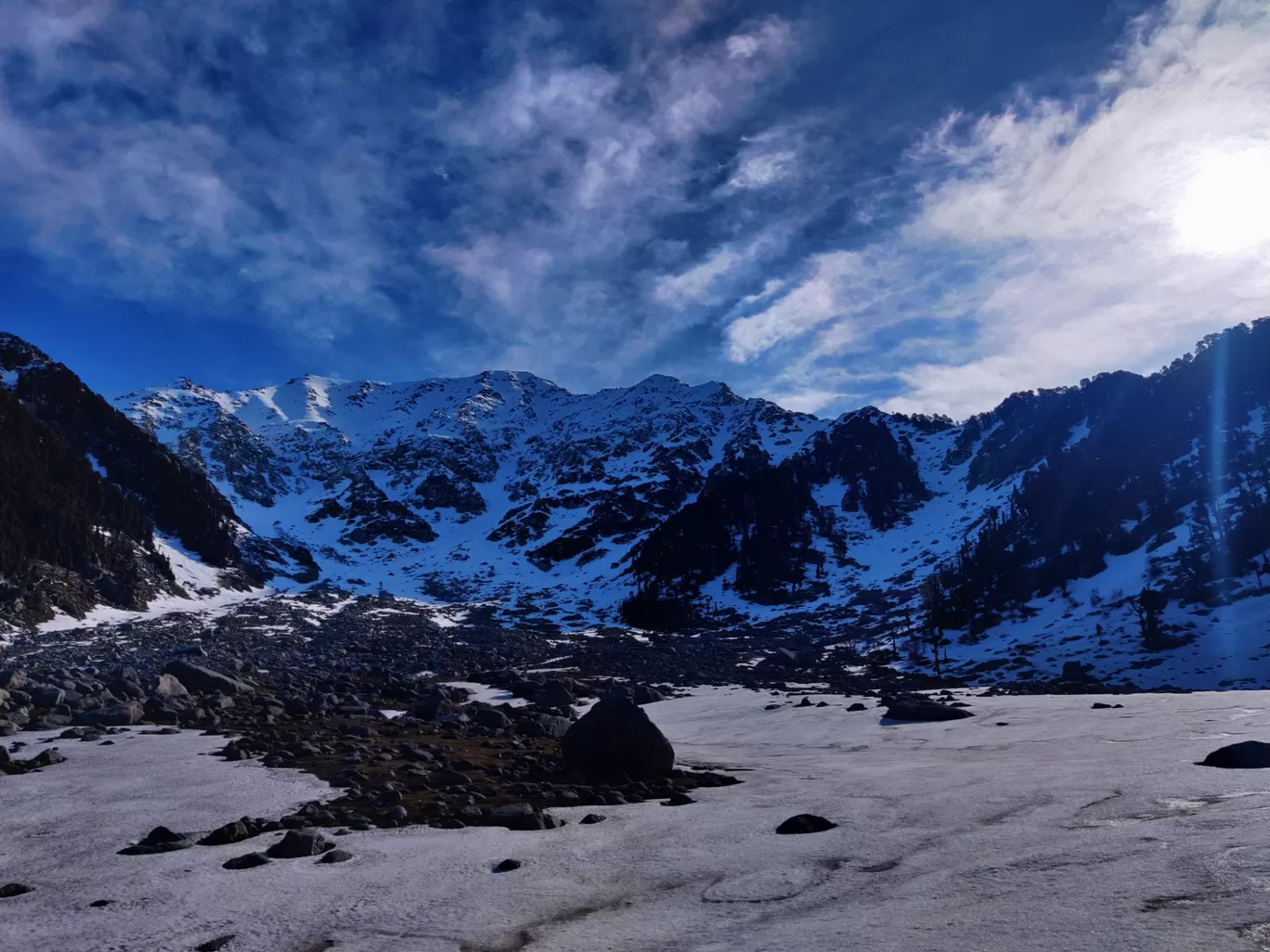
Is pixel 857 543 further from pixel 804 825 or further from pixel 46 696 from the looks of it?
pixel 804 825

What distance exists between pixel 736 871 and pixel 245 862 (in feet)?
18.7

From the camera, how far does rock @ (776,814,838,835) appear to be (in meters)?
9.34

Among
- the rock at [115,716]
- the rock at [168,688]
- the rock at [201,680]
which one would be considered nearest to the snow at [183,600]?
the rock at [201,680]

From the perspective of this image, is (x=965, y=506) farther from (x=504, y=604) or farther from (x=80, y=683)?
(x=80, y=683)

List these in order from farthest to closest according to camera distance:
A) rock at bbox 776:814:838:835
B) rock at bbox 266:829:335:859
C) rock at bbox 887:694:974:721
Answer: rock at bbox 887:694:974:721 → rock at bbox 776:814:838:835 → rock at bbox 266:829:335:859

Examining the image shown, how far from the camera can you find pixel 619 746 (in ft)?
47.9

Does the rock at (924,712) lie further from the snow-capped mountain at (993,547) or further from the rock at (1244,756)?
the snow-capped mountain at (993,547)

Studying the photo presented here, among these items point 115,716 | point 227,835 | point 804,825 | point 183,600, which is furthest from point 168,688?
point 183,600

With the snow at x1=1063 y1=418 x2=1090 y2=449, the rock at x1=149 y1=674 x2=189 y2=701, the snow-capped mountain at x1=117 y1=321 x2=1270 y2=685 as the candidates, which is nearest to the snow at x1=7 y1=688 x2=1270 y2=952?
the rock at x1=149 y1=674 x2=189 y2=701

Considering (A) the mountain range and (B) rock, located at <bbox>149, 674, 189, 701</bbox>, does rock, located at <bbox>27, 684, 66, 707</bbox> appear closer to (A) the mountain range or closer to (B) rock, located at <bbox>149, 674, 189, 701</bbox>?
(B) rock, located at <bbox>149, 674, 189, 701</bbox>

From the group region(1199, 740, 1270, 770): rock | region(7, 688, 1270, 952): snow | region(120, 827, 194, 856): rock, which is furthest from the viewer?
region(1199, 740, 1270, 770): rock

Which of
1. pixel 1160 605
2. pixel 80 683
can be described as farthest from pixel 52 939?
pixel 1160 605

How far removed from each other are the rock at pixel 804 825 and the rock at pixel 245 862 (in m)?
6.38

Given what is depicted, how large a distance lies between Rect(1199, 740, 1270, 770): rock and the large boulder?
29.6ft
